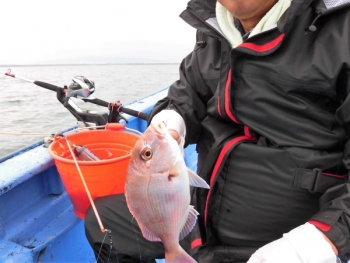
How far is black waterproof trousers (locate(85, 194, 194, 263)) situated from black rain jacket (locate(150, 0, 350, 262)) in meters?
0.31

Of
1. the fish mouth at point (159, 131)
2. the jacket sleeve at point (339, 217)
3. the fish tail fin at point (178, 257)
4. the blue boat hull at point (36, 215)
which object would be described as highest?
the fish mouth at point (159, 131)

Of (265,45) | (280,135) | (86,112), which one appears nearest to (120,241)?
(280,135)

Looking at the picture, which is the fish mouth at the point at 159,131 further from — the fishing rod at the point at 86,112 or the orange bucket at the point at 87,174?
the fishing rod at the point at 86,112

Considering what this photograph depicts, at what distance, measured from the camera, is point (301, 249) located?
1.22 m

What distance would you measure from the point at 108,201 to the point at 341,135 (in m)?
1.35

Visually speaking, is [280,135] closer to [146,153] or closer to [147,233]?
[146,153]

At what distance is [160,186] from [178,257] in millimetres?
334

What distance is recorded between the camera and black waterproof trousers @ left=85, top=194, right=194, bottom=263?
1795mm

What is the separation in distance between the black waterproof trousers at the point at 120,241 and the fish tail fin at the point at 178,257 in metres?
0.37

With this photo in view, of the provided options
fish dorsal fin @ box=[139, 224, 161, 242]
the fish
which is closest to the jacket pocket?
the fish

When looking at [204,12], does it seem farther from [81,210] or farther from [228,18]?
[81,210]

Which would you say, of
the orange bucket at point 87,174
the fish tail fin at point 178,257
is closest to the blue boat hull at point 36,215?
the orange bucket at point 87,174

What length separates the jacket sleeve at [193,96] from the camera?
1979 mm

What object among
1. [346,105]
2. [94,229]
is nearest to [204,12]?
[346,105]
